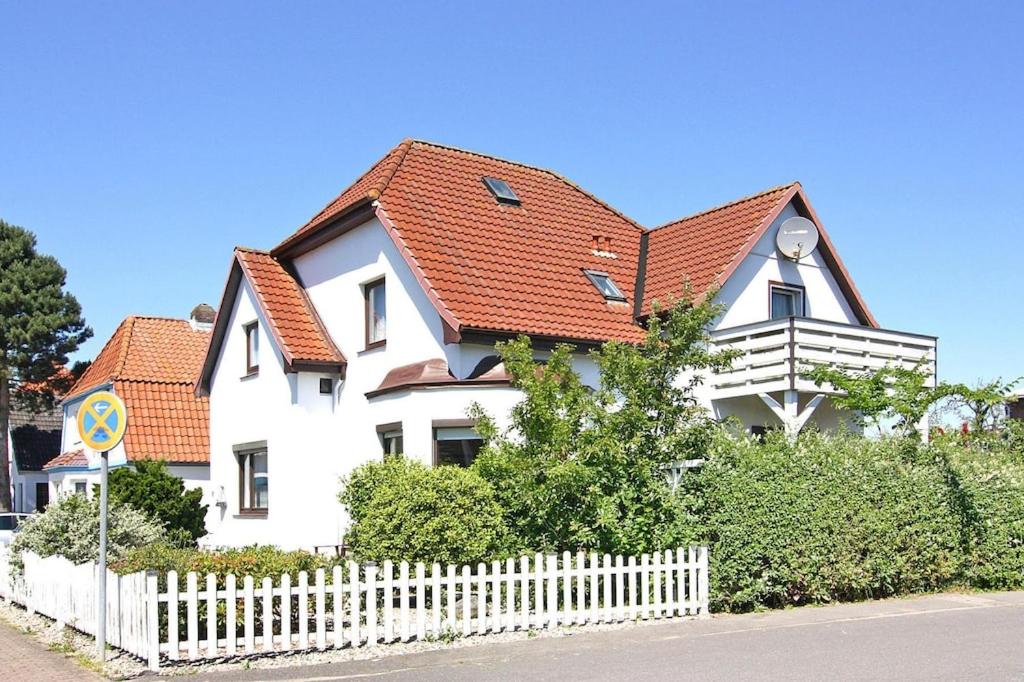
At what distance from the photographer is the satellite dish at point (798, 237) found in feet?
77.9

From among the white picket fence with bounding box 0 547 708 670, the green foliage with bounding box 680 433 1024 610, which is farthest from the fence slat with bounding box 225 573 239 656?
the green foliage with bounding box 680 433 1024 610

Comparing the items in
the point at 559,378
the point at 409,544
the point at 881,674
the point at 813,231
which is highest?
the point at 813,231

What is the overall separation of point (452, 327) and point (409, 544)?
226 inches

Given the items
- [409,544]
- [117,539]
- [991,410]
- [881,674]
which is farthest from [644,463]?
[991,410]

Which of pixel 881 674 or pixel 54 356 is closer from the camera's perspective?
pixel 881 674

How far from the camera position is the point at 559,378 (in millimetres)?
15023

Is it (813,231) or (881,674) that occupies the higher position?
(813,231)

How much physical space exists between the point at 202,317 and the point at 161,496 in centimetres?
1594

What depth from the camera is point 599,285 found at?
73.0ft

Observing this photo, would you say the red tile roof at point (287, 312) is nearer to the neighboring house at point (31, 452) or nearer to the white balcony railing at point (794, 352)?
the white balcony railing at point (794, 352)

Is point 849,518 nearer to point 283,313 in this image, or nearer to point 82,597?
point 82,597

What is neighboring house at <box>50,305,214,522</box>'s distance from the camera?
29219mm

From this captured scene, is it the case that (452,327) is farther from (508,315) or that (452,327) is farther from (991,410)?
(991,410)

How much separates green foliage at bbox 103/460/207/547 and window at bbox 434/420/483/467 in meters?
4.98
